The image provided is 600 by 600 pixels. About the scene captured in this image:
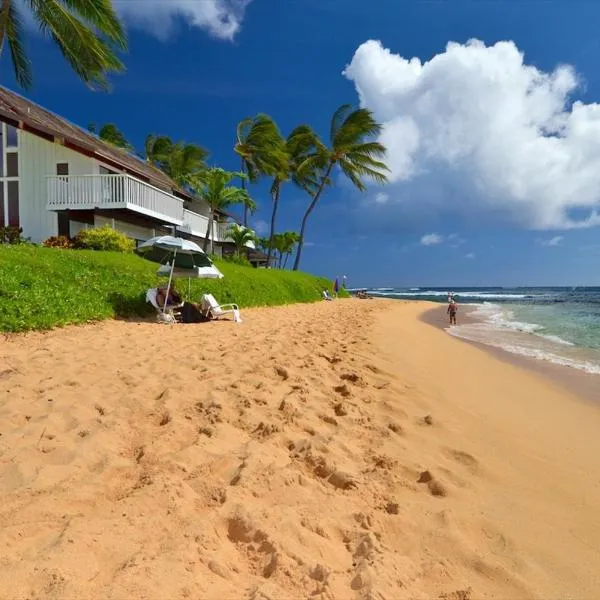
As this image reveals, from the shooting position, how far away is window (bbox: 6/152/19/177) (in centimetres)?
1775

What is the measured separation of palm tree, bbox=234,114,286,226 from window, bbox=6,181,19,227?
49.8 feet

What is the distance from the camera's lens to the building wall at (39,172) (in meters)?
17.3

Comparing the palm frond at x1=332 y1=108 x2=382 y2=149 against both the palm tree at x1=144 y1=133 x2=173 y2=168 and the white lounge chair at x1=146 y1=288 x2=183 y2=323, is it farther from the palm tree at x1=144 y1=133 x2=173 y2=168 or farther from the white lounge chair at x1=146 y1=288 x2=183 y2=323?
the white lounge chair at x1=146 y1=288 x2=183 y2=323

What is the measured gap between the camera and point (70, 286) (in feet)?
28.3

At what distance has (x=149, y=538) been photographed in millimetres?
1856

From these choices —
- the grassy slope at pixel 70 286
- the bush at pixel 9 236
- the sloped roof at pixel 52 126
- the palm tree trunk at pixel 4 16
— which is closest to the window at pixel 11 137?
the sloped roof at pixel 52 126

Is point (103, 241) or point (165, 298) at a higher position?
point (103, 241)

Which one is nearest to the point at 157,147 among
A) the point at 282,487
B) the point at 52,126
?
the point at 52,126

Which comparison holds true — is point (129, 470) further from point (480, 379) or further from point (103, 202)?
point (103, 202)

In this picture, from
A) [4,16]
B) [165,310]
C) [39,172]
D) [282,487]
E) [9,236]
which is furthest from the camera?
[39,172]

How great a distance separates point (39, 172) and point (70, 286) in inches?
470

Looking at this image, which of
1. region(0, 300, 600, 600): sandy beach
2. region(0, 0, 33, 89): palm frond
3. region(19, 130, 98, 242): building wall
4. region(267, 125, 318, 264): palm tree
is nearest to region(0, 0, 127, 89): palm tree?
region(0, 0, 33, 89): palm frond

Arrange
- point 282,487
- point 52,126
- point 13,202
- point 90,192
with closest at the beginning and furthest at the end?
point 282,487, point 90,192, point 13,202, point 52,126

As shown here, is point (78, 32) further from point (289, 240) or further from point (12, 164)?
point (289, 240)
